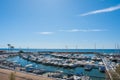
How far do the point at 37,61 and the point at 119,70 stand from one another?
54788 mm

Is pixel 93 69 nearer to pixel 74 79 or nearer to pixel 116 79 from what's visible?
pixel 74 79

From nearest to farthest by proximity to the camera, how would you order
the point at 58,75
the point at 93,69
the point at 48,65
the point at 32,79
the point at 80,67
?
the point at 32,79 < the point at 58,75 < the point at 93,69 < the point at 80,67 < the point at 48,65

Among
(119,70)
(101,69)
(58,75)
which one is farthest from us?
(101,69)

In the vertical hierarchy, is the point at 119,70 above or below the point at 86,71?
above

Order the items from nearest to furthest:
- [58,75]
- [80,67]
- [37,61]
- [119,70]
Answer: [119,70] < [58,75] < [80,67] < [37,61]

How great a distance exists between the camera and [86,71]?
177 ft

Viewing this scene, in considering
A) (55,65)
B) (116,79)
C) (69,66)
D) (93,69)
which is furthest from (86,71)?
(116,79)

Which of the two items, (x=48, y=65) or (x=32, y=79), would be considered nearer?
(x=32, y=79)

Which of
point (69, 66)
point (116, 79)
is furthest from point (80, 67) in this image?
point (116, 79)

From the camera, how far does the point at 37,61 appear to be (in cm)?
7544

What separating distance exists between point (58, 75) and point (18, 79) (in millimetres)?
11754

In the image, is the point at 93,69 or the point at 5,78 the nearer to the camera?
the point at 5,78

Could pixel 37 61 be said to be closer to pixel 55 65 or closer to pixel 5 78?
pixel 55 65

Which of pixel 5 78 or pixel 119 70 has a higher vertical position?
A: pixel 119 70
